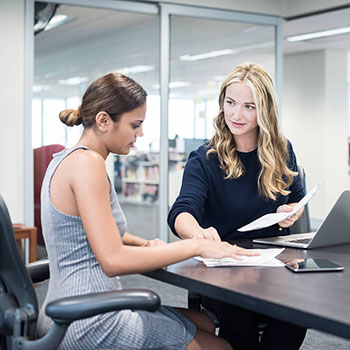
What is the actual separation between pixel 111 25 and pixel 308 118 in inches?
158

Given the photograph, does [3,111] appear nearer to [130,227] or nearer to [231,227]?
[130,227]

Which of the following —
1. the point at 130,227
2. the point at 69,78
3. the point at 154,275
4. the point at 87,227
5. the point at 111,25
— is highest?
the point at 111,25

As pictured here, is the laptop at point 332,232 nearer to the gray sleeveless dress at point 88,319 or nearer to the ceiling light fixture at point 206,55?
the gray sleeveless dress at point 88,319

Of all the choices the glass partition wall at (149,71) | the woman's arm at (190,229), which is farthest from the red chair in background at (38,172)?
the woman's arm at (190,229)

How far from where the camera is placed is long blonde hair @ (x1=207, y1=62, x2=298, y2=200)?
219cm

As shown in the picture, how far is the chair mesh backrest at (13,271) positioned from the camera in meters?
1.38

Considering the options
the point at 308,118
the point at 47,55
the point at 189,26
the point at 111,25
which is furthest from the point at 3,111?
the point at 308,118

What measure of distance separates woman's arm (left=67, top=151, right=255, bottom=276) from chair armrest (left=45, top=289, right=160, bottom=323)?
0.10m

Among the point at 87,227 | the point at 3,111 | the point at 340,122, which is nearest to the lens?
the point at 87,227

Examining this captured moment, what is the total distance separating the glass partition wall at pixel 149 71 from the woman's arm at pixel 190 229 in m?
2.67

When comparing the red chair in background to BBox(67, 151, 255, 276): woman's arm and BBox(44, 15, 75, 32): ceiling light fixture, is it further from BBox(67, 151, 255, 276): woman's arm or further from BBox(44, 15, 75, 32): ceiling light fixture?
BBox(67, 151, 255, 276): woman's arm

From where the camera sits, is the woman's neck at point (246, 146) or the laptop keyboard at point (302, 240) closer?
the laptop keyboard at point (302, 240)

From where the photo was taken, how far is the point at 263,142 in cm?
222

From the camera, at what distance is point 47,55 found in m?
4.54
